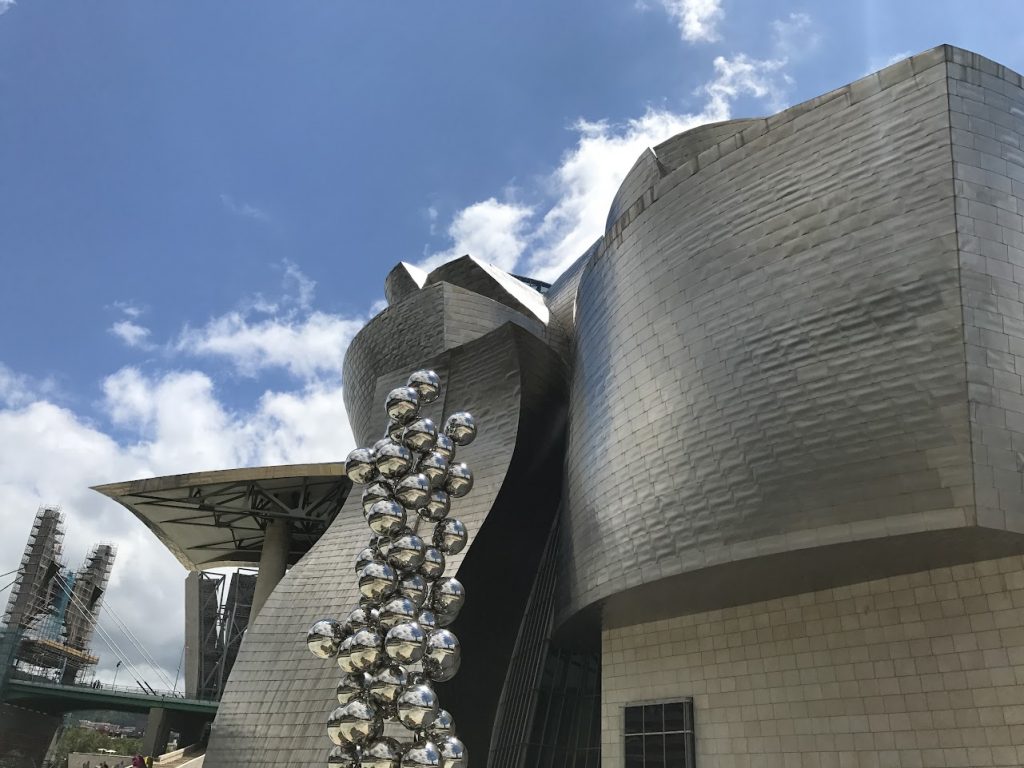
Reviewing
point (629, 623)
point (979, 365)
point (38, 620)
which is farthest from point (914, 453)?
point (38, 620)

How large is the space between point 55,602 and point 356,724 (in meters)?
62.6

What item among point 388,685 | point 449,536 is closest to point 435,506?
point 449,536

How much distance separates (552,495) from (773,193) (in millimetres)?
9357

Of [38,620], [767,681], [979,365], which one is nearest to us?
[979,365]

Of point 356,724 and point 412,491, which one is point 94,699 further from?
point 356,724

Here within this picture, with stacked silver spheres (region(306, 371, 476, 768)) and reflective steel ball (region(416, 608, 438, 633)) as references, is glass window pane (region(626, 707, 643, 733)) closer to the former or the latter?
stacked silver spheres (region(306, 371, 476, 768))

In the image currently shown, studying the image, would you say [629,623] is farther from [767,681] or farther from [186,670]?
[186,670]

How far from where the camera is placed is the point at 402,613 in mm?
5875

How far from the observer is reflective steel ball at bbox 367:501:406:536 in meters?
6.43

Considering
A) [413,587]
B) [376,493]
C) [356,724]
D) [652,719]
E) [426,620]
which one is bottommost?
[356,724]

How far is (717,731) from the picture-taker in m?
10.9

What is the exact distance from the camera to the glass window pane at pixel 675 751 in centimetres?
1109

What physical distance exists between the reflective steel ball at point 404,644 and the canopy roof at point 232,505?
15.1 m

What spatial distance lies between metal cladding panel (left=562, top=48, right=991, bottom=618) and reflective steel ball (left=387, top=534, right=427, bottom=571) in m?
5.06
